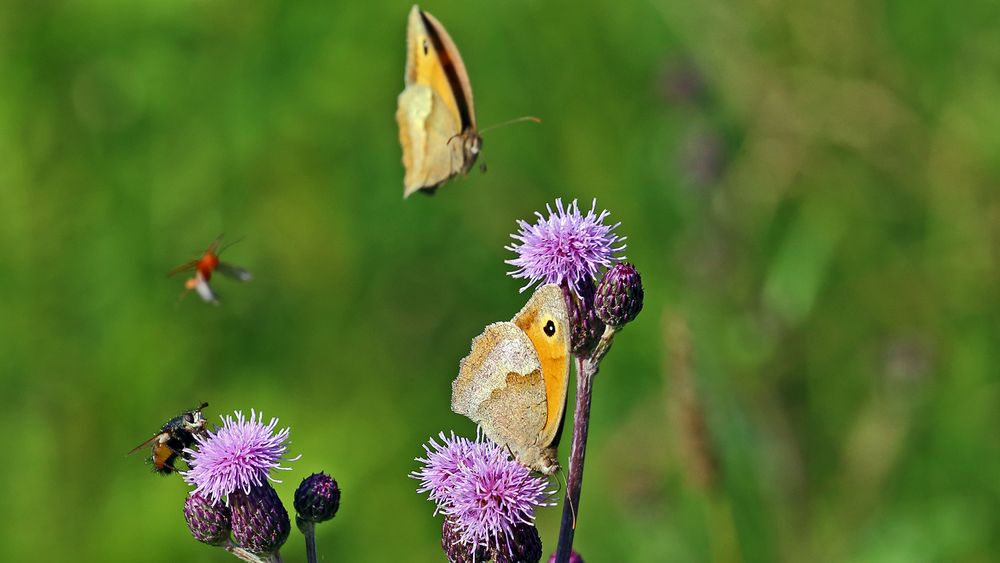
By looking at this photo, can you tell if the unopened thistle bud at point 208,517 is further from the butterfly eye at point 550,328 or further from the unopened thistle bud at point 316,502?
the butterfly eye at point 550,328

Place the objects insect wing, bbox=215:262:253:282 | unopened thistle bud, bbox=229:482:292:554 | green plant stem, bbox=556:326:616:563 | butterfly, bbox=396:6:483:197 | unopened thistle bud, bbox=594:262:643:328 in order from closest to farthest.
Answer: green plant stem, bbox=556:326:616:563 < unopened thistle bud, bbox=594:262:643:328 < unopened thistle bud, bbox=229:482:292:554 < insect wing, bbox=215:262:253:282 < butterfly, bbox=396:6:483:197

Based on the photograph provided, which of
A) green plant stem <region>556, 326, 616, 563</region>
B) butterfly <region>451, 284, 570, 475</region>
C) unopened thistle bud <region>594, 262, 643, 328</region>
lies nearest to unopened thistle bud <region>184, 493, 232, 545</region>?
butterfly <region>451, 284, 570, 475</region>

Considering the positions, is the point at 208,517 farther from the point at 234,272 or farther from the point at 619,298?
the point at 619,298

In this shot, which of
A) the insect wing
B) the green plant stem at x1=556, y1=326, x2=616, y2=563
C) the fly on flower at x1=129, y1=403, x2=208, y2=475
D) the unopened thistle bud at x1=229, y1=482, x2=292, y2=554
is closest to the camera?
the green plant stem at x1=556, y1=326, x2=616, y2=563

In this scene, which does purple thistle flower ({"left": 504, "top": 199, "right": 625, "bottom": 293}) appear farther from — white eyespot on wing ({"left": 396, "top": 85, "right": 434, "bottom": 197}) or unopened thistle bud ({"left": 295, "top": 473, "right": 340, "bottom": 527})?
white eyespot on wing ({"left": 396, "top": 85, "right": 434, "bottom": 197})

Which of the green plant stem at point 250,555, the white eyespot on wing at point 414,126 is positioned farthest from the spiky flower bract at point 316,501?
the white eyespot on wing at point 414,126

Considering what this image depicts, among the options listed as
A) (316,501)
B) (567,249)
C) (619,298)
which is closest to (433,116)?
(567,249)

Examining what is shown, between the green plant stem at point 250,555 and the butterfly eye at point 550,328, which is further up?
the butterfly eye at point 550,328
